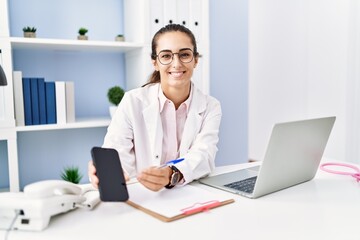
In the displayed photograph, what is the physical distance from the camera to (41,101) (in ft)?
5.89

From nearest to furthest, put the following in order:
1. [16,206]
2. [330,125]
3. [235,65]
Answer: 1. [16,206]
2. [330,125]
3. [235,65]

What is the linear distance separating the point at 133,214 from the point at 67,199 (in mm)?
161

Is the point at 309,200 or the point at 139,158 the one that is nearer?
the point at 309,200

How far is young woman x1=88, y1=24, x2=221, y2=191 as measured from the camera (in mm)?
1344

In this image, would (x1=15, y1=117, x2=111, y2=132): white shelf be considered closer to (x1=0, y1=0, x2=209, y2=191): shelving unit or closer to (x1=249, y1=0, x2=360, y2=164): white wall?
(x1=0, y1=0, x2=209, y2=191): shelving unit

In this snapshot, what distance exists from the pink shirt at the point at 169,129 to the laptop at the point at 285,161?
30 centimetres

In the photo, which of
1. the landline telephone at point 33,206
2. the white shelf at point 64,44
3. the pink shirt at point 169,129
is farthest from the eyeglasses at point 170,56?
the landline telephone at point 33,206

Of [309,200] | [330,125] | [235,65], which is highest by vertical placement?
[235,65]

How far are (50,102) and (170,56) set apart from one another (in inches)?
32.5

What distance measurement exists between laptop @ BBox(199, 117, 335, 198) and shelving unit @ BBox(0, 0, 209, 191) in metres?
1.04

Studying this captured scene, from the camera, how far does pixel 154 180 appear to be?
946mm

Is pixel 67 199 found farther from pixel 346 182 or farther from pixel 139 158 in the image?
pixel 346 182

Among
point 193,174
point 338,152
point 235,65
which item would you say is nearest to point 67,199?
point 193,174

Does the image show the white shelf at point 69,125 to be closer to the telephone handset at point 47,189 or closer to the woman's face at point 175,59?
the woman's face at point 175,59
